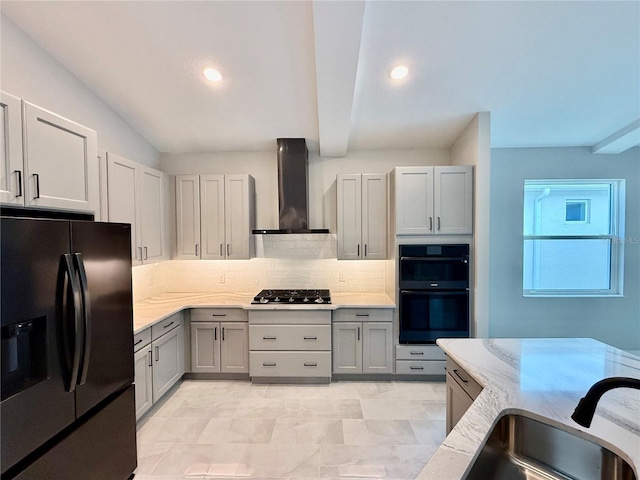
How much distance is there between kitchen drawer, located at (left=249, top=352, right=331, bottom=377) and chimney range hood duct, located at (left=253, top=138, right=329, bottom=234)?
1.40 meters

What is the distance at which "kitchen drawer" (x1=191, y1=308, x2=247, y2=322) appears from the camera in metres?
3.05

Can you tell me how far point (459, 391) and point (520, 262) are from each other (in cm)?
263

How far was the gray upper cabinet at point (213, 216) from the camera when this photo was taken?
329 centimetres

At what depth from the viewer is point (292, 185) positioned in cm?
331

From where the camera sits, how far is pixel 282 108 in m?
2.77

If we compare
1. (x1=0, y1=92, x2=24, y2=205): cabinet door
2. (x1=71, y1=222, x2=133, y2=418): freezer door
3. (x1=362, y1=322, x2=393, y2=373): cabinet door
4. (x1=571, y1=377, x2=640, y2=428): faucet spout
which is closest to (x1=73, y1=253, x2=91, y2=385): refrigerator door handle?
(x1=71, y1=222, x2=133, y2=418): freezer door

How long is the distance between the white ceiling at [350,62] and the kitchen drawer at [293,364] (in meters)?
2.36

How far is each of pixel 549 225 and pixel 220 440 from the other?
4.37m

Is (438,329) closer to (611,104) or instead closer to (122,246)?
(611,104)

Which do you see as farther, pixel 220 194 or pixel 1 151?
pixel 220 194

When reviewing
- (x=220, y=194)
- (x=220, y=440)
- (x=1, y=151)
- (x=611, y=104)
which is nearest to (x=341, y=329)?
(x=220, y=440)

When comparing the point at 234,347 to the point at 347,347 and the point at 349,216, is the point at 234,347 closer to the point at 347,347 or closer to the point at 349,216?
the point at 347,347

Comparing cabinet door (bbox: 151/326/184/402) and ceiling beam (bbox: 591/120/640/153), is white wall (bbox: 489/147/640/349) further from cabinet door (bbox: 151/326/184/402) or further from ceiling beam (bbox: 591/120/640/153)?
cabinet door (bbox: 151/326/184/402)

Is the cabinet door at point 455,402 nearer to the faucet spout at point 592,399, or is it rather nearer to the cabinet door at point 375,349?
the faucet spout at point 592,399
